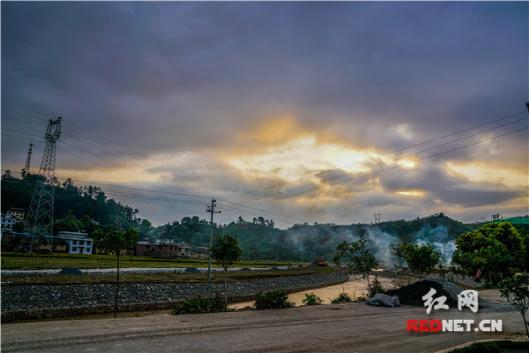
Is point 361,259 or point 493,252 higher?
point 493,252

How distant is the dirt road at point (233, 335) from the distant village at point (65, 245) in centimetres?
4715

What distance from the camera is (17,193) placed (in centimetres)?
11375

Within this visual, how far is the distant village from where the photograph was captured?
237ft

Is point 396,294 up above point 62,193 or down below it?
below

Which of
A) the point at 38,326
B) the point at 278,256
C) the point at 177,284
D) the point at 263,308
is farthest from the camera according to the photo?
the point at 278,256

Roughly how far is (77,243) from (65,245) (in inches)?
110

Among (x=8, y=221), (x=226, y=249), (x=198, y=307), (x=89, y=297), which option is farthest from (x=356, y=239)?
(x=198, y=307)

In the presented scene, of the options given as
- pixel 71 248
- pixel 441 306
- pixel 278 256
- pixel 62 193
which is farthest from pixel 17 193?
pixel 441 306

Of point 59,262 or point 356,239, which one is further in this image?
point 356,239

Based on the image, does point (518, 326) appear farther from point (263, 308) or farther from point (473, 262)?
point (473, 262)

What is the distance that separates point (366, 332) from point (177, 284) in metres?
28.9

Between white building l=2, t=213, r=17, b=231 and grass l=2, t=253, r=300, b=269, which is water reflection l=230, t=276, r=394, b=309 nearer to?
grass l=2, t=253, r=300, b=269

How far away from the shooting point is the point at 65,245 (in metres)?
83.4

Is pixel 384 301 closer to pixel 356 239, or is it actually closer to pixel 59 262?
pixel 59 262
